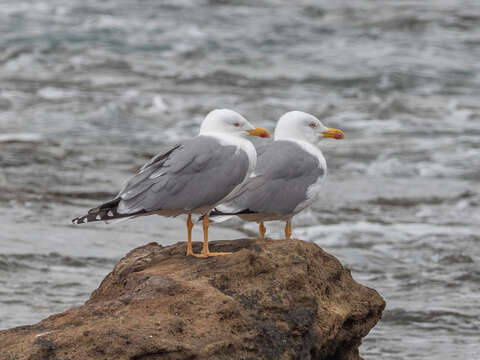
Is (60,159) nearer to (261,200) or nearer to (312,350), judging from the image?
(261,200)

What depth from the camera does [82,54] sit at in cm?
1973

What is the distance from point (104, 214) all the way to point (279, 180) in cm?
120

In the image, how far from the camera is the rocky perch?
4.17 m

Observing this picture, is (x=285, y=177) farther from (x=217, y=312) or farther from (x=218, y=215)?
(x=217, y=312)

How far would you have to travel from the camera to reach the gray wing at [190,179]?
16.5ft

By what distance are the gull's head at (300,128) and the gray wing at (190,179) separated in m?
0.79

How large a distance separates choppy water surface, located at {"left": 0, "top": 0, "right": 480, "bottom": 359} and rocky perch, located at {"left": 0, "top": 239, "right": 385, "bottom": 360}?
1776 mm

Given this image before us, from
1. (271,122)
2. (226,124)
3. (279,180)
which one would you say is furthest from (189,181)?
(271,122)

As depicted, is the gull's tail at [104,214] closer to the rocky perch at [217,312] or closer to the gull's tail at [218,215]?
the rocky perch at [217,312]

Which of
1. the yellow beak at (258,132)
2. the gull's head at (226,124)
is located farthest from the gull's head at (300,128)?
the gull's head at (226,124)

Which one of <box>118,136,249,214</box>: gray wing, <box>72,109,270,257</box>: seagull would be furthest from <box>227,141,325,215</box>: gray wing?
<box>118,136,249,214</box>: gray wing

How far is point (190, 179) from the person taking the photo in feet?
16.7

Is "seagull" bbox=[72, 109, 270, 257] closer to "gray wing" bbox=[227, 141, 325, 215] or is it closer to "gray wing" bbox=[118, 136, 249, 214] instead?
"gray wing" bbox=[118, 136, 249, 214]

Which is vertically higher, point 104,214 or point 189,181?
point 189,181
